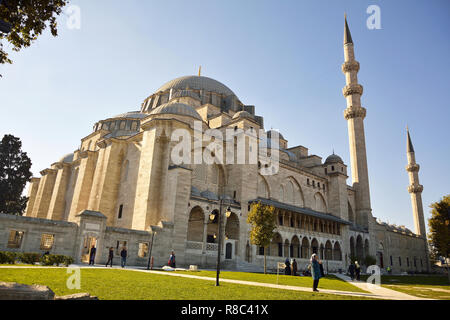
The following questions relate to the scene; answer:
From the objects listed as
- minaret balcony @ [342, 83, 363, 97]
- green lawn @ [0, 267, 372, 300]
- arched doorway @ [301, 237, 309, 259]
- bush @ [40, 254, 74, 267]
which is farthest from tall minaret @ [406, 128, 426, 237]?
bush @ [40, 254, 74, 267]

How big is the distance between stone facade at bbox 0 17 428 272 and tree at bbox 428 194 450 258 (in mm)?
10384

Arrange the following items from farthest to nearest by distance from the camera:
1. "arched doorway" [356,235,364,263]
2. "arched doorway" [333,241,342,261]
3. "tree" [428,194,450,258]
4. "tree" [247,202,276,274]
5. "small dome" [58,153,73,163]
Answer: "arched doorway" [356,235,364,263] → "small dome" [58,153,73,163] → "arched doorway" [333,241,342,261] → "tree" [428,194,450,258] → "tree" [247,202,276,274]

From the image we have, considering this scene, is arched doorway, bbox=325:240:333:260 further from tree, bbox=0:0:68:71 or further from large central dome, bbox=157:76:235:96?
tree, bbox=0:0:68:71

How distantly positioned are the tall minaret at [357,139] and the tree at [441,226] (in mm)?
13933

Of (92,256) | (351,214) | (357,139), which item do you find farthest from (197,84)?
(351,214)

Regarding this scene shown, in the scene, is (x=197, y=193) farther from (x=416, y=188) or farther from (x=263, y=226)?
(x=416, y=188)

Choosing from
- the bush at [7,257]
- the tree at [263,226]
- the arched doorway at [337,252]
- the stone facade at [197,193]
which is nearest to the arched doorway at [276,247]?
the stone facade at [197,193]

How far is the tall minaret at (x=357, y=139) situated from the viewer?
4262cm

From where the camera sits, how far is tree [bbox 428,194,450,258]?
26698 mm

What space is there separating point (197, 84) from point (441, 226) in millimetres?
32436

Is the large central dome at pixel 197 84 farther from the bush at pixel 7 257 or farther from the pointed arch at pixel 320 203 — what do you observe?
the bush at pixel 7 257

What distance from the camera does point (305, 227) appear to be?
115 ft
